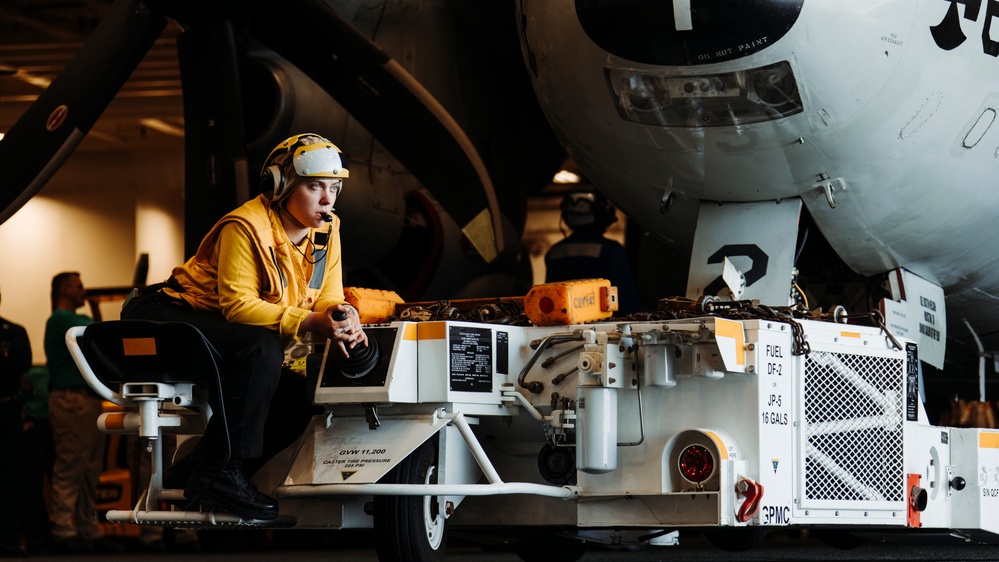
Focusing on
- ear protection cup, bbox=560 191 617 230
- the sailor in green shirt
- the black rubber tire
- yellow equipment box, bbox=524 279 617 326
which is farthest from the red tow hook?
the sailor in green shirt

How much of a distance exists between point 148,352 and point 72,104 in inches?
162

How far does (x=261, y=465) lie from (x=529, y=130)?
6.28m

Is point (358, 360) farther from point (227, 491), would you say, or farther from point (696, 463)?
point (696, 463)

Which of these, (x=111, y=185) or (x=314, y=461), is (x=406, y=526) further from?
(x=111, y=185)

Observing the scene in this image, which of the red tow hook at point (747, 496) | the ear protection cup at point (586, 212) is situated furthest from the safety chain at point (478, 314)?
the ear protection cup at point (586, 212)

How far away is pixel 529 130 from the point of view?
1102cm

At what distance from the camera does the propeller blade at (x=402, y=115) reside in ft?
27.2

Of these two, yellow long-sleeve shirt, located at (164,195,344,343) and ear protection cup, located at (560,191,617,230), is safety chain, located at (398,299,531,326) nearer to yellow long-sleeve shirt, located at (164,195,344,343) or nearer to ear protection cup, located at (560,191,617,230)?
yellow long-sleeve shirt, located at (164,195,344,343)

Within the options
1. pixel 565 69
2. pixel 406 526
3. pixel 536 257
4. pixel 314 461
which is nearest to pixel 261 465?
pixel 314 461

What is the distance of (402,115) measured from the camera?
331 inches

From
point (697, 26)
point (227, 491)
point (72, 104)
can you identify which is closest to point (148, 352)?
point (227, 491)

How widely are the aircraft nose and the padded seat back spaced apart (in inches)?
84.9

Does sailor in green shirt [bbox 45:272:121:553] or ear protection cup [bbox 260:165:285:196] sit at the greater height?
ear protection cup [bbox 260:165:285:196]

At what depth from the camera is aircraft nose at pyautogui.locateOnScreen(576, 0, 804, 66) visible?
5340 mm
